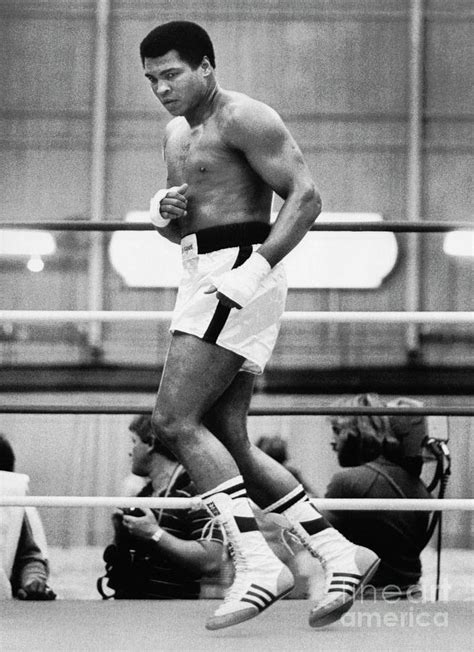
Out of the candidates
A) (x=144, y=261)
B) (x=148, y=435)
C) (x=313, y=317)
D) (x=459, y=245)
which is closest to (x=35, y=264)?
(x=144, y=261)

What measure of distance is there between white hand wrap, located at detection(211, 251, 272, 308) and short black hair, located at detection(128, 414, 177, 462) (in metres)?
1.11

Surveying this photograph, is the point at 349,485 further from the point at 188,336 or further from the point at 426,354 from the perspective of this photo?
the point at 426,354

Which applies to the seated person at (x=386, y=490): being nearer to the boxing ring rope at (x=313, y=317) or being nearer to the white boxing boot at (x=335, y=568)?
the boxing ring rope at (x=313, y=317)

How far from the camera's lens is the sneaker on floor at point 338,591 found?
5.99 ft

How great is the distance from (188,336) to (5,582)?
0.93 meters

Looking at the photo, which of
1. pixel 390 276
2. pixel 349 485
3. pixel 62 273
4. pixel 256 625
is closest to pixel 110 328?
pixel 62 273

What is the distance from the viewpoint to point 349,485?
2.65m

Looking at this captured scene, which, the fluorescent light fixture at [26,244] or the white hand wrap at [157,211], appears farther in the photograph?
the fluorescent light fixture at [26,244]

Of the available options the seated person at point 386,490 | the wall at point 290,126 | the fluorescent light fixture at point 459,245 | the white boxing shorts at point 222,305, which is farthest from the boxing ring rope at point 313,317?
the fluorescent light fixture at point 459,245

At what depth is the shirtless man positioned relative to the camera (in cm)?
179

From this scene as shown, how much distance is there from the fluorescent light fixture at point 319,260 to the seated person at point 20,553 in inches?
236

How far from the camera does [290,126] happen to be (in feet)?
29.0

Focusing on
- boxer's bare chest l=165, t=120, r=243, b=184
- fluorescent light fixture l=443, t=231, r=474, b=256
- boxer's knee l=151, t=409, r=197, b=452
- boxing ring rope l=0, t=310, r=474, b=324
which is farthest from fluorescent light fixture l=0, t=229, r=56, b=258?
boxer's knee l=151, t=409, r=197, b=452

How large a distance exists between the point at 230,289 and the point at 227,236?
0.47 feet
